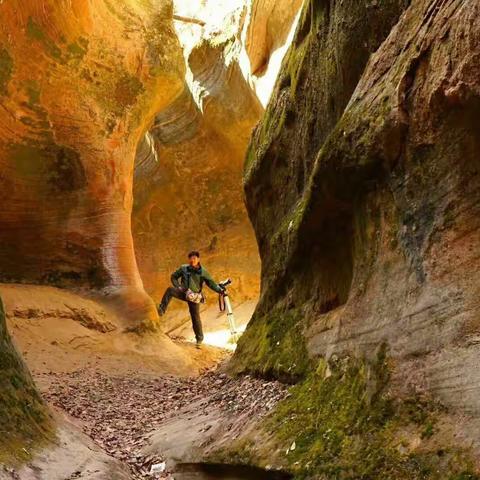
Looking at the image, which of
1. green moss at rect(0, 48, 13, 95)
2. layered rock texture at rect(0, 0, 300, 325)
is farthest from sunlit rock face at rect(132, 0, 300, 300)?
green moss at rect(0, 48, 13, 95)

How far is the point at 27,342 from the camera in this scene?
392 inches

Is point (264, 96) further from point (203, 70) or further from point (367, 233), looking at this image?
point (367, 233)

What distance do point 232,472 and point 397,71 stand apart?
11.6ft

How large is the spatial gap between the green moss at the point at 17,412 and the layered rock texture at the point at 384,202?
2.45 meters

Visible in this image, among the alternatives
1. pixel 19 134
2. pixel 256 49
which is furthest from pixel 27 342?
pixel 256 49

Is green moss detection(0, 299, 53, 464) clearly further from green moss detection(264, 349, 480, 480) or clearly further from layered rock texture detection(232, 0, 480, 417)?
layered rock texture detection(232, 0, 480, 417)

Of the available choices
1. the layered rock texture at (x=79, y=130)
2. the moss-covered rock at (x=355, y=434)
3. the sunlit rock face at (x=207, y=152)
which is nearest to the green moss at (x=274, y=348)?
the moss-covered rock at (x=355, y=434)

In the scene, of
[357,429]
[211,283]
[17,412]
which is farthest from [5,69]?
[357,429]

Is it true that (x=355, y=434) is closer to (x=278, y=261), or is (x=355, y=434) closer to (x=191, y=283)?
(x=278, y=261)

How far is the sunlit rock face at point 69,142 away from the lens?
12.3 metres

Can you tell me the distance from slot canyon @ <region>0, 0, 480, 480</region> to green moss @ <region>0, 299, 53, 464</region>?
0.08ft

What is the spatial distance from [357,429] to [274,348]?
2839 millimetres

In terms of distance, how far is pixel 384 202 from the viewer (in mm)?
4598

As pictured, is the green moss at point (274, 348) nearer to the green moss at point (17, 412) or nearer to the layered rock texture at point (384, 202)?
the layered rock texture at point (384, 202)
